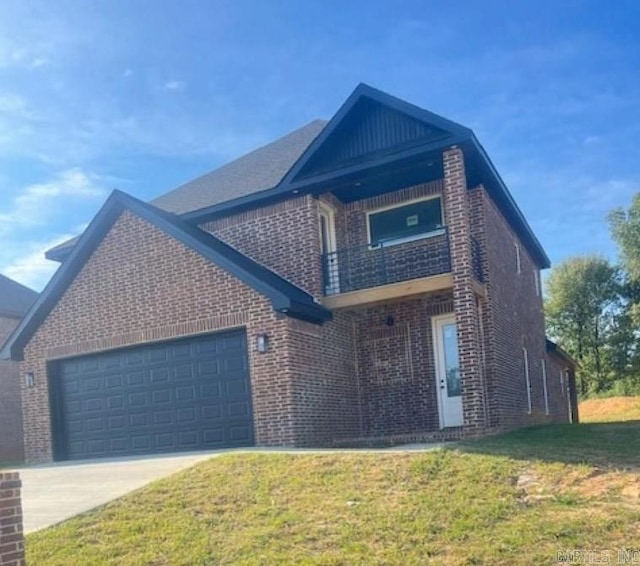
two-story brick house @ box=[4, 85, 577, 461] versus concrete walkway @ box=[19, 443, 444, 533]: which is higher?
two-story brick house @ box=[4, 85, 577, 461]

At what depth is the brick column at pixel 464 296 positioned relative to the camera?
40.4 feet

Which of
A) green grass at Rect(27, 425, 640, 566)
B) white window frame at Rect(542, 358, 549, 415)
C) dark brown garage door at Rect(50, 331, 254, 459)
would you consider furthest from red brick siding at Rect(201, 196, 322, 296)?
white window frame at Rect(542, 358, 549, 415)

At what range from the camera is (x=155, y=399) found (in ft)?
45.3

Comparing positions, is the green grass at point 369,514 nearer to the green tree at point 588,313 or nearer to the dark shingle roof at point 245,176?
the dark shingle roof at point 245,176

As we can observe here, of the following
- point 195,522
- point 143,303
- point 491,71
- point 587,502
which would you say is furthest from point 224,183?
point 587,502

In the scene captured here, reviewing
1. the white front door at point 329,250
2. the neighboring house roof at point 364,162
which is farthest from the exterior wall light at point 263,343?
the neighboring house roof at point 364,162

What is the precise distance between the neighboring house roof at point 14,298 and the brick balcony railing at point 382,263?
1304 centimetres

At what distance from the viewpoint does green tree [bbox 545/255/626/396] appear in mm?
42188

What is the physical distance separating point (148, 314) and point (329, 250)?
13.0 feet

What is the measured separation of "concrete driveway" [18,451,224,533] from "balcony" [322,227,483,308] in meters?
4.60

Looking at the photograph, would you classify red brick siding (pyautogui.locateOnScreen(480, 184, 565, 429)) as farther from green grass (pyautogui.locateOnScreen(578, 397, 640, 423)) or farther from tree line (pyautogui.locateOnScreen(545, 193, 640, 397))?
tree line (pyautogui.locateOnScreen(545, 193, 640, 397))

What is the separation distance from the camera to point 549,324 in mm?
45188

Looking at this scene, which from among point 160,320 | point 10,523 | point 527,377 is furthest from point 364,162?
point 10,523

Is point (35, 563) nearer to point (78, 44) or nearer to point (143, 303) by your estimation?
point (143, 303)
